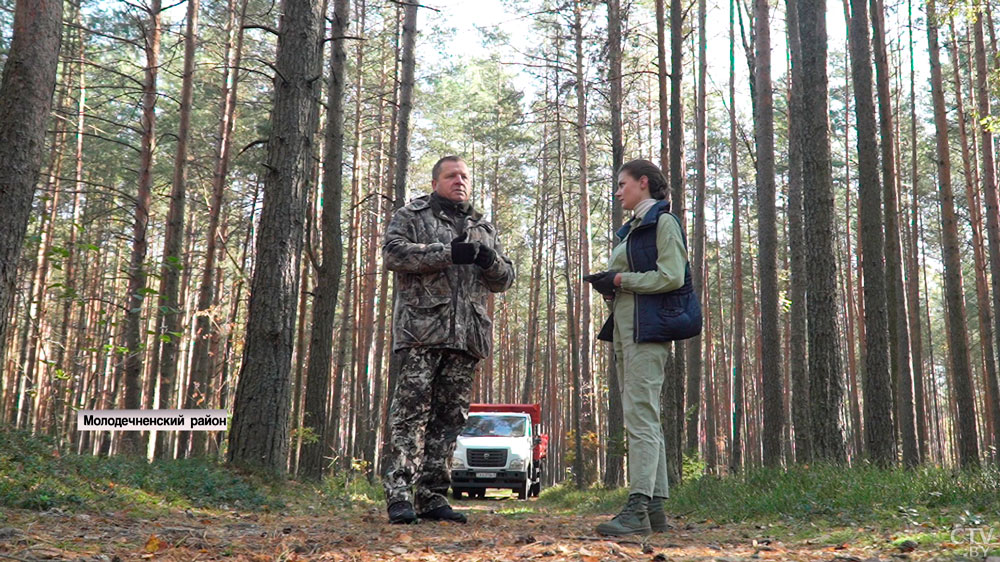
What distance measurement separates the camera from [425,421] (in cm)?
507

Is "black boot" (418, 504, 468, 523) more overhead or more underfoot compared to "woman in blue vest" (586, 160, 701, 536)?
more underfoot

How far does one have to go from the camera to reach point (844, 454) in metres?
8.23

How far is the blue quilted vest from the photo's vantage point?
4375 mm

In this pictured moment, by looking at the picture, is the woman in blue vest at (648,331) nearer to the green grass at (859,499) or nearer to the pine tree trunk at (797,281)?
the green grass at (859,499)

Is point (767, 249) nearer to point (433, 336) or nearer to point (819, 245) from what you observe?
point (819, 245)

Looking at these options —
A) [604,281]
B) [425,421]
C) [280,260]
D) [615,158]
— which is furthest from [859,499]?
[615,158]

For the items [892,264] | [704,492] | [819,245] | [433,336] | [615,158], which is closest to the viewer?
[433,336]

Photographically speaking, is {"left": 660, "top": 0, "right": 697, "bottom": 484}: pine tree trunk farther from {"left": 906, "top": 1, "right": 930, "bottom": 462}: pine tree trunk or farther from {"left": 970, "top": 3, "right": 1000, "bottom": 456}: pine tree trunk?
{"left": 906, "top": 1, "right": 930, "bottom": 462}: pine tree trunk

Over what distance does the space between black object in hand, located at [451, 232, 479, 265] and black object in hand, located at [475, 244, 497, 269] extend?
0.21 ft

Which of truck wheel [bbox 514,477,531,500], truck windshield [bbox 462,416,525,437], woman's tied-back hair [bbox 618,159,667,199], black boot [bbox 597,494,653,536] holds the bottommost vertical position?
truck wheel [bbox 514,477,531,500]

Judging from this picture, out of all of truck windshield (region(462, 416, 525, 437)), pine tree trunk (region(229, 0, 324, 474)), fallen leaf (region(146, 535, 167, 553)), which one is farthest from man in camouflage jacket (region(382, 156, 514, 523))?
truck windshield (region(462, 416, 525, 437))

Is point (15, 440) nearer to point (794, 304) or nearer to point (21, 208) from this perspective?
point (21, 208)

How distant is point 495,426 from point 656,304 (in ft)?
48.7

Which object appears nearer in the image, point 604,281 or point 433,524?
point 604,281
